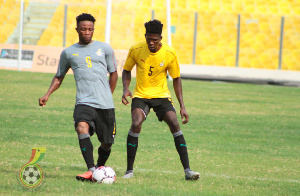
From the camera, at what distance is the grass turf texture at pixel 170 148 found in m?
6.43

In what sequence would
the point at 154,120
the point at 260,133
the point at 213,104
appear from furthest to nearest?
the point at 213,104, the point at 154,120, the point at 260,133

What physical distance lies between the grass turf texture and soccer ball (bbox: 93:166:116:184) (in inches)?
3.5

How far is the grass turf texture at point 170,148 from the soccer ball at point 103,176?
89 mm

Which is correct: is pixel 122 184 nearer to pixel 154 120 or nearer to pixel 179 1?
pixel 154 120

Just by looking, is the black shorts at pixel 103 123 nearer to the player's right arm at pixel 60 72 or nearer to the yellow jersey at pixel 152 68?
the player's right arm at pixel 60 72

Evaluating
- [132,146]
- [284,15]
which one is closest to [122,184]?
[132,146]

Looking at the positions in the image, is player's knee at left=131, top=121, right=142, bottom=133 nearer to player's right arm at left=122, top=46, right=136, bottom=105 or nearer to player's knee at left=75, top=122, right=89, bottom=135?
player's right arm at left=122, top=46, right=136, bottom=105

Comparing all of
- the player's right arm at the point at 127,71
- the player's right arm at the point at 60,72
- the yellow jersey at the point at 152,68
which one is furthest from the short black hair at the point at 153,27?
the player's right arm at the point at 60,72

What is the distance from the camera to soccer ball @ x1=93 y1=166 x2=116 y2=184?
629 cm

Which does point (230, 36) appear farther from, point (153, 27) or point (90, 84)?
point (90, 84)

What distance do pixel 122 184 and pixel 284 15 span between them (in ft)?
87.3

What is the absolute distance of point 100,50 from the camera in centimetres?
666

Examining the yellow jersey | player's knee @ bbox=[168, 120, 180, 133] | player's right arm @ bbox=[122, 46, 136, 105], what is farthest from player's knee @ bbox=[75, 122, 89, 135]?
player's knee @ bbox=[168, 120, 180, 133]

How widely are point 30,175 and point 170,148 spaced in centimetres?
386
